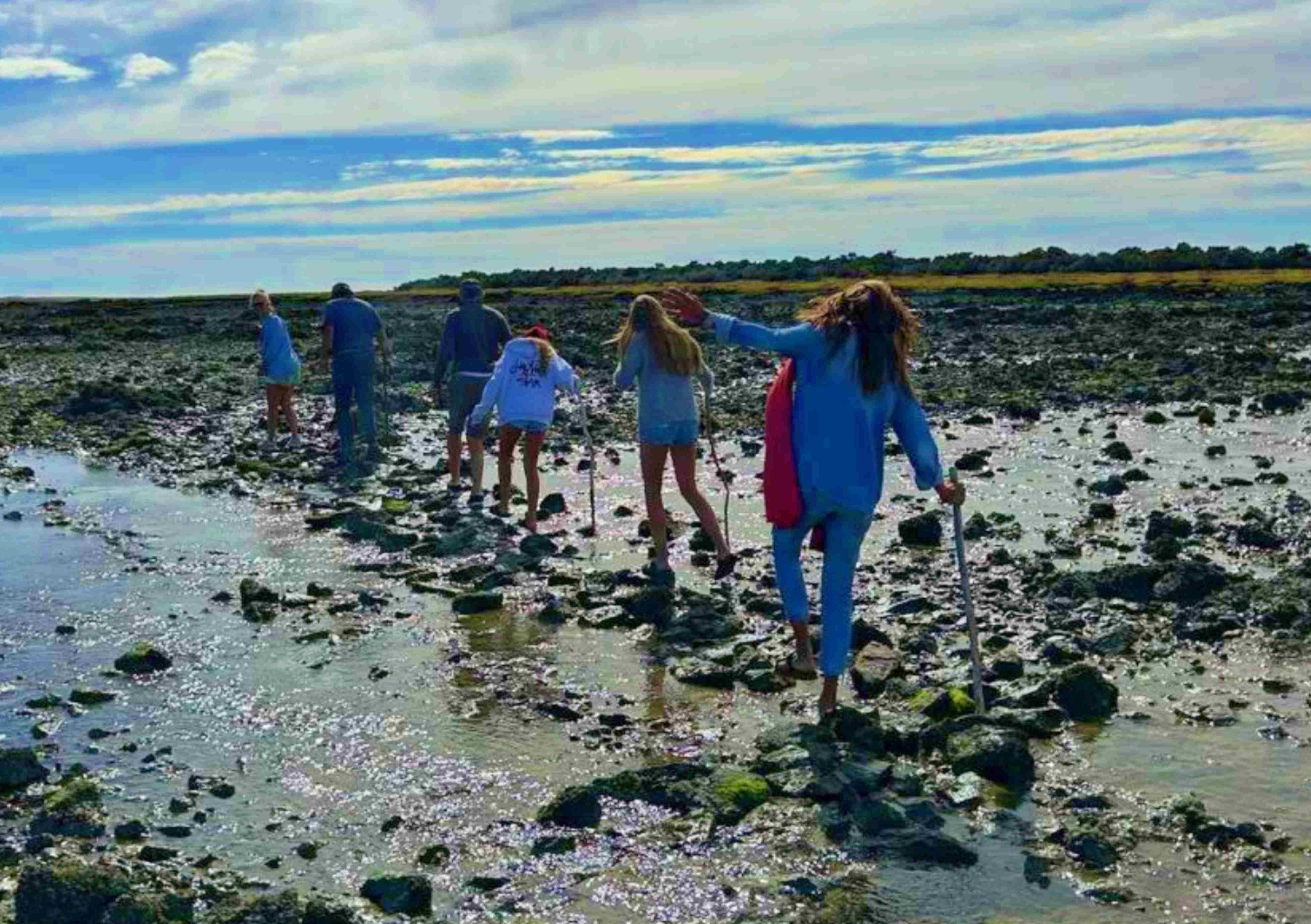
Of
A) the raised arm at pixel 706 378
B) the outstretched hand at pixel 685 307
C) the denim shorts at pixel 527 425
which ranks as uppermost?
the outstretched hand at pixel 685 307

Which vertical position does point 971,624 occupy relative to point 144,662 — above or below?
above

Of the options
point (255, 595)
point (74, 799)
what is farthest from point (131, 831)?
point (255, 595)

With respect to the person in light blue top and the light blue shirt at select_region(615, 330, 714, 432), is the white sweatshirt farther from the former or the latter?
the person in light blue top

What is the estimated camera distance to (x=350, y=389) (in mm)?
21109

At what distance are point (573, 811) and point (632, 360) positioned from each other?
6.26m

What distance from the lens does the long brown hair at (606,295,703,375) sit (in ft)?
44.8

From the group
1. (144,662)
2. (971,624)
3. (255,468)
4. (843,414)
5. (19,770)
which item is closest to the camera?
(19,770)

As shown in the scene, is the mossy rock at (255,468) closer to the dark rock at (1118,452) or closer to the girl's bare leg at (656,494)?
the girl's bare leg at (656,494)

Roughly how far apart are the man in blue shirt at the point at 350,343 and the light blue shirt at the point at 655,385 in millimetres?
7403

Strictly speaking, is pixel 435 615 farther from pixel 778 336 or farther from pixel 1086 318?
pixel 1086 318

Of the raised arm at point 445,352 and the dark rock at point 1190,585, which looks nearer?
the dark rock at point 1190,585

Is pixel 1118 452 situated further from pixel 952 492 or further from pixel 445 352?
pixel 952 492

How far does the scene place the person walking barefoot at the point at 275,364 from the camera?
23625 mm

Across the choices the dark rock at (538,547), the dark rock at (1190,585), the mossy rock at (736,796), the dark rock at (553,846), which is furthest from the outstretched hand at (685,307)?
the dark rock at (538,547)
